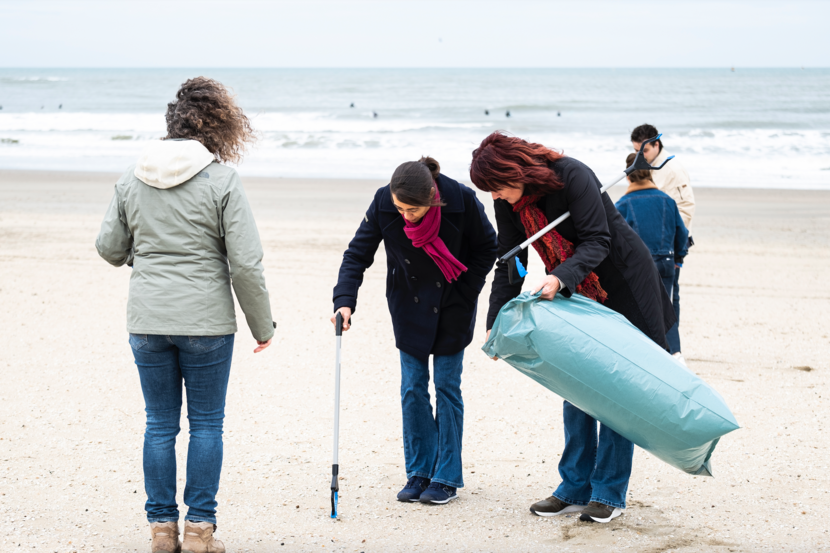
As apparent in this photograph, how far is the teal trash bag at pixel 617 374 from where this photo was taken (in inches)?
103

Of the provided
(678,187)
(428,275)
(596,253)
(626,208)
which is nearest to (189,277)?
(428,275)

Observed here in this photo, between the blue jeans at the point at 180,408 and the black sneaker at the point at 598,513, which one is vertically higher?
the blue jeans at the point at 180,408

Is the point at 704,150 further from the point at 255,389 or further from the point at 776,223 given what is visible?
the point at 255,389

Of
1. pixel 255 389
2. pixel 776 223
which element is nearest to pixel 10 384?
pixel 255 389

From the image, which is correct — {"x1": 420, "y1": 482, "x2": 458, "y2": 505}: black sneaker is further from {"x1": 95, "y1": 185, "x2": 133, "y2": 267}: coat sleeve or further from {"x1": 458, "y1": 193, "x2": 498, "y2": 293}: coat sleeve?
{"x1": 95, "y1": 185, "x2": 133, "y2": 267}: coat sleeve

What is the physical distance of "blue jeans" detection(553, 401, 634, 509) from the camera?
3.14 m

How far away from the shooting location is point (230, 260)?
2.64 meters

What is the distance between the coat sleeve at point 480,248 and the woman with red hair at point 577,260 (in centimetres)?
16

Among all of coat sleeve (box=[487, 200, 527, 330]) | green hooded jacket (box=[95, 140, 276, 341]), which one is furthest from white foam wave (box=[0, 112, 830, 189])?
green hooded jacket (box=[95, 140, 276, 341])

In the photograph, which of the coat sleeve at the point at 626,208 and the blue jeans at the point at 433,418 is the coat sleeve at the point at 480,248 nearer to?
the blue jeans at the point at 433,418

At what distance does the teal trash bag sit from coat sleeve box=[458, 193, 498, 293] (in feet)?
1.63

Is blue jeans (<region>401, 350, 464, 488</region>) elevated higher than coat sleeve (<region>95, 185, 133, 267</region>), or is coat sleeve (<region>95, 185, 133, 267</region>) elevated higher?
coat sleeve (<region>95, 185, 133, 267</region>)

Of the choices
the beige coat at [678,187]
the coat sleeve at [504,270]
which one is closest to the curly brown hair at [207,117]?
the coat sleeve at [504,270]

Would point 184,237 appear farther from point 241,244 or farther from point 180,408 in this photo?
point 180,408
